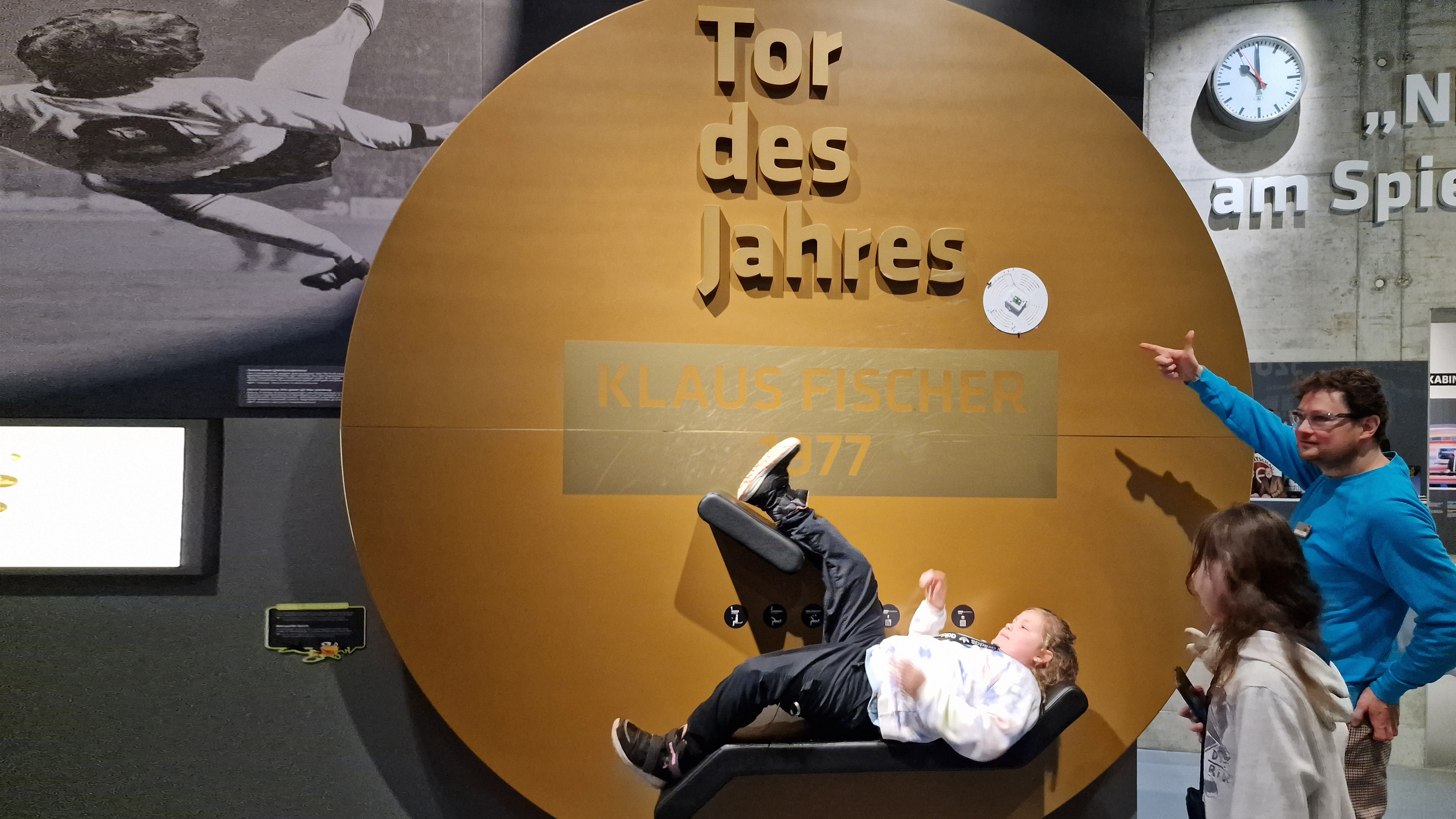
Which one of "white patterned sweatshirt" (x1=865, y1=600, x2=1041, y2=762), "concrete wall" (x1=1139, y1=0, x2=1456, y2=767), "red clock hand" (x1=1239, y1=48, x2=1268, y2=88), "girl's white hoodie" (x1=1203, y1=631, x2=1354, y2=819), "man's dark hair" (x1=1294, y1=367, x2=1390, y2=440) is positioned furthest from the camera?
"red clock hand" (x1=1239, y1=48, x2=1268, y2=88)

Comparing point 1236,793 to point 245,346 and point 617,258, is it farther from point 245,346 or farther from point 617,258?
point 245,346

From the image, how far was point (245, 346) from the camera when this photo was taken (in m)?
2.21

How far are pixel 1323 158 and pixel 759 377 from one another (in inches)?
169

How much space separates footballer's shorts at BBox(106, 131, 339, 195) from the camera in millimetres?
2207

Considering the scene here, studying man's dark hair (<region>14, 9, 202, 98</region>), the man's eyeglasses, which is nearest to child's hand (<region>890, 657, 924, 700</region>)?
the man's eyeglasses

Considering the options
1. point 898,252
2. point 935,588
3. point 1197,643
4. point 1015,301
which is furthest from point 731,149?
point 1197,643

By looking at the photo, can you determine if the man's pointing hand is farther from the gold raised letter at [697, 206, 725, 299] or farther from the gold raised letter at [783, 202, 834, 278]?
the gold raised letter at [697, 206, 725, 299]

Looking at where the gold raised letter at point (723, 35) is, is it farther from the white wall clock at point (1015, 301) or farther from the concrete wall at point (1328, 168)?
the concrete wall at point (1328, 168)

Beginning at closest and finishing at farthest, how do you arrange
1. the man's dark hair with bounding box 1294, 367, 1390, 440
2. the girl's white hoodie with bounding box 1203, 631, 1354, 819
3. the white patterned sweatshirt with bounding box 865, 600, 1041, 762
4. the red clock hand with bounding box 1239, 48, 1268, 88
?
the girl's white hoodie with bounding box 1203, 631, 1354, 819, the white patterned sweatshirt with bounding box 865, 600, 1041, 762, the man's dark hair with bounding box 1294, 367, 1390, 440, the red clock hand with bounding box 1239, 48, 1268, 88

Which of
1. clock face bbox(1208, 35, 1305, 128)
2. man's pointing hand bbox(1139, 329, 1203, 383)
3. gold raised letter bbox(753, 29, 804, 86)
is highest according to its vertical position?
clock face bbox(1208, 35, 1305, 128)

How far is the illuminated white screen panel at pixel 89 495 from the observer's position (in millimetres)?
2182

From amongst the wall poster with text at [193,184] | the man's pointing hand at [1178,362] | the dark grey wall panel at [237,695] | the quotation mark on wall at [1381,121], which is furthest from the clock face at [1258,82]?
the dark grey wall panel at [237,695]

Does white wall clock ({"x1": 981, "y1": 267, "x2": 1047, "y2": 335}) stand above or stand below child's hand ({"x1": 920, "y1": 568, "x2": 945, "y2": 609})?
above

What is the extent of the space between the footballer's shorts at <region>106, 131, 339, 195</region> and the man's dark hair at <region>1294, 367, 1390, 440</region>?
2.67 metres
